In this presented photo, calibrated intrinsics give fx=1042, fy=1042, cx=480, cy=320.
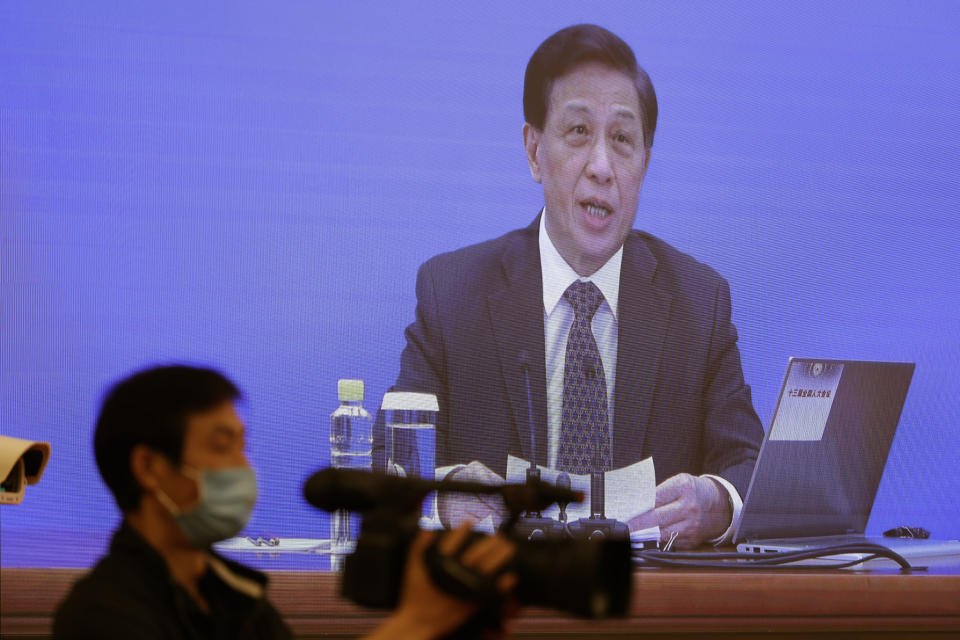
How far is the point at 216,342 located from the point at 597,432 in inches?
33.5

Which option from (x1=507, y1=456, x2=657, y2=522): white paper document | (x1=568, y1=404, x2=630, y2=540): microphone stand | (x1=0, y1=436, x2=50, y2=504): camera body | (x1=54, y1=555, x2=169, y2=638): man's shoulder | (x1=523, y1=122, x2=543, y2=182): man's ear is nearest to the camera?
(x1=54, y1=555, x2=169, y2=638): man's shoulder

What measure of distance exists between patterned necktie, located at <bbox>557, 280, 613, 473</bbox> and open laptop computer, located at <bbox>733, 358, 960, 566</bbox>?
0.34 meters

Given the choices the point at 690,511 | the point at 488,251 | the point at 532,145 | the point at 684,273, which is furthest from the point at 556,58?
the point at 690,511

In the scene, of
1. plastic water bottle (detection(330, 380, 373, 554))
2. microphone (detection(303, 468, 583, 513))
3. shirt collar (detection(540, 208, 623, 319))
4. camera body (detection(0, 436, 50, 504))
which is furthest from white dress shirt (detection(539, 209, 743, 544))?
microphone (detection(303, 468, 583, 513))

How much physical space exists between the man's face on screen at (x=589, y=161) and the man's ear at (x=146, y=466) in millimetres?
1413

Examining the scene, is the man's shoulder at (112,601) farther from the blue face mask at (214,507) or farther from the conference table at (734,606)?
the conference table at (734,606)

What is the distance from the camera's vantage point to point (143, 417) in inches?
43.8

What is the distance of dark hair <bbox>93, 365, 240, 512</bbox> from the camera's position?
3.65ft

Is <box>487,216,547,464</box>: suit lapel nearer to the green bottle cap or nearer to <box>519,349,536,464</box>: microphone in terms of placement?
<box>519,349,536,464</box>: microphone

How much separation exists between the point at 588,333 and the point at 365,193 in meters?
0.59

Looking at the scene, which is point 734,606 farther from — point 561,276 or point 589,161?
point 589,161

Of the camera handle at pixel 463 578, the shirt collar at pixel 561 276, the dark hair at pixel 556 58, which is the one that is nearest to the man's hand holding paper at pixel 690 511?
the shirt collar at pixel 561 276

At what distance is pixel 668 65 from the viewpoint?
2.43 meters

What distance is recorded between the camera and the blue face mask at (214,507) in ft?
3.69
